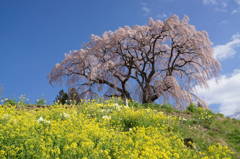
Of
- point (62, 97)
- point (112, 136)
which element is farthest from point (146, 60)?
point (112, 136)

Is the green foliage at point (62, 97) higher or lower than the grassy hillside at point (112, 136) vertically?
higher

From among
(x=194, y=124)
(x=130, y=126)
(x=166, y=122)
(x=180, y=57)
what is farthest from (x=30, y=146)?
(x=180, y=57)

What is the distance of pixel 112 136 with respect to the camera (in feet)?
23.3

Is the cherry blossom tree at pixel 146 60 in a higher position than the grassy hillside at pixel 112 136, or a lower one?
higher

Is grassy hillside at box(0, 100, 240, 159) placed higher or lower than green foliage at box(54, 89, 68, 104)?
lower

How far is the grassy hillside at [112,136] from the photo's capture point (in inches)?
220

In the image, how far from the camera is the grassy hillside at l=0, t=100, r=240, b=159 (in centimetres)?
559

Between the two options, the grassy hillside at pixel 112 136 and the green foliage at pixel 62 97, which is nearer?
the grassy hillside at pixel 112 136

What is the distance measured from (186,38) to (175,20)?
57.7 inches

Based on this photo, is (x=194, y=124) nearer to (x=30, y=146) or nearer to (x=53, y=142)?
(x=53, y=142)

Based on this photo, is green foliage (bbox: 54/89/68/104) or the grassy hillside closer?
the grassy hillside

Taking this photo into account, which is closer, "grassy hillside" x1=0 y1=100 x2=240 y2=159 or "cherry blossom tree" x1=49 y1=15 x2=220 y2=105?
"grassy hillside" x1=0 y1=100 x2=240 y2=159

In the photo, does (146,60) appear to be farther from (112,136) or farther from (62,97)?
(112,136)

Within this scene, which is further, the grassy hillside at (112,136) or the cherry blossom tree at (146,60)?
the cherry blossom tree at (146,60)
